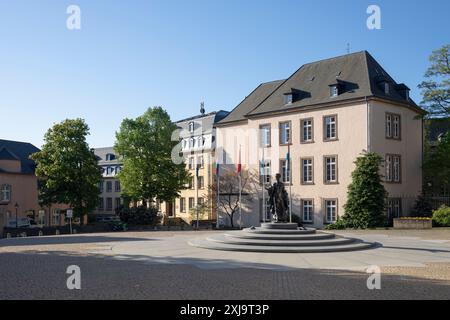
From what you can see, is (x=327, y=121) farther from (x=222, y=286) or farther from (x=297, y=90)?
(x=222, y=286)

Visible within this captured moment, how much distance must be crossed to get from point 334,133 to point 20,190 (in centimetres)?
3663

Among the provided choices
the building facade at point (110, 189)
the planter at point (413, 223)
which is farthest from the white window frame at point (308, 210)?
the building facade at point (110, 189)

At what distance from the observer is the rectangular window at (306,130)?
4100 cm

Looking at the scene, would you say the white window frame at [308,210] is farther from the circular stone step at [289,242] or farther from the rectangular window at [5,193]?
the rectangular window at [5,193]

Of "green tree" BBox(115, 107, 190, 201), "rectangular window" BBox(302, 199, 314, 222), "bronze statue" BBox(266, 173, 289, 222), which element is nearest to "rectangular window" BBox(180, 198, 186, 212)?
"green tree" BBox(115, 107, 190, 201)

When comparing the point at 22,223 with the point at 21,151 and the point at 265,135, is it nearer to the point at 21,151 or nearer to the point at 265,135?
the point at 21,151

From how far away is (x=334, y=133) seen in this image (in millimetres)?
39469

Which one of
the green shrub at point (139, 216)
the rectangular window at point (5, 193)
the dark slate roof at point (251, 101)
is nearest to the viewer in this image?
the green shrub at point (139, 216)

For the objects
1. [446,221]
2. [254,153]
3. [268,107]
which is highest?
[268,107]

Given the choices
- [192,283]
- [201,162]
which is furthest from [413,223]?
[201,162]

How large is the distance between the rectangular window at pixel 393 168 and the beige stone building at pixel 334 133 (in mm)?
78

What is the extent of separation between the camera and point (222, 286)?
11797mm
